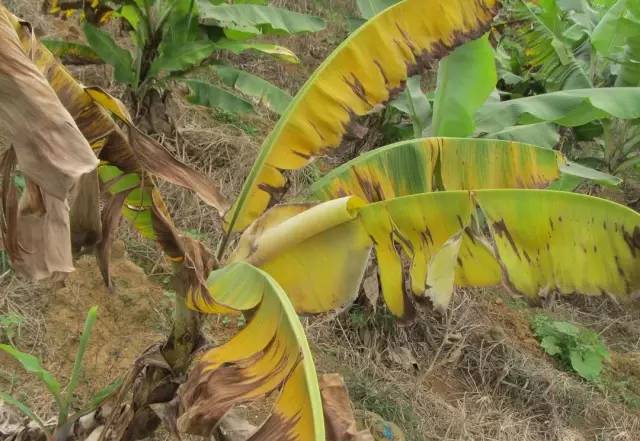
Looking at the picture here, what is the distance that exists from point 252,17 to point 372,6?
0.69 m

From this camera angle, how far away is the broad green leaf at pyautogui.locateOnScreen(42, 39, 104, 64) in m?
3.13

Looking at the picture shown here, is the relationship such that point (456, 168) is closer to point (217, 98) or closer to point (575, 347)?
point (217, 98)

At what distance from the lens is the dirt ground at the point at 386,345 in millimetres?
2254

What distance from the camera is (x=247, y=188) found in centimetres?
148

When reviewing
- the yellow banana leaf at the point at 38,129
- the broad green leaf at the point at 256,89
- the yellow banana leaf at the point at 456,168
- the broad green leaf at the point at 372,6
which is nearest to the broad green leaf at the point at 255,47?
the broad green leaf at the point at 256,89

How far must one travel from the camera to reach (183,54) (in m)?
3.01

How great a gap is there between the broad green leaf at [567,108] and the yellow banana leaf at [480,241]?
3.42ft

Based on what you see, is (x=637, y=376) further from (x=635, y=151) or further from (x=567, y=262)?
(x=567, y=262)

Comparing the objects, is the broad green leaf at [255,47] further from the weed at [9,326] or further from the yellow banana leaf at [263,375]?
the yellow banana leaf at [263,375]

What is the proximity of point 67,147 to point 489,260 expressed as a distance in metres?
0.85

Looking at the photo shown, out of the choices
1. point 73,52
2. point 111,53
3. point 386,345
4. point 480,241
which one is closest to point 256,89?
point 111,53

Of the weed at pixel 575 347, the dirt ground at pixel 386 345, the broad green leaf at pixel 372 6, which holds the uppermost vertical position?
the broad green leaf at pixel 372 6

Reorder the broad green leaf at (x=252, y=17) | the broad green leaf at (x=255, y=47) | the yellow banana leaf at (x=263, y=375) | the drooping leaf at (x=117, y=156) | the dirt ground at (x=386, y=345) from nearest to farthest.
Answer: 1. the yellow banana leaf at (x=263, y=375)
2. the drooping leaf at (x=117, y=156)
3. the dirt ground at (x=386, y=345)
4. the broad green leaf at (x=252, y=17)
5. the broad green leaf at (x=255, y=47)

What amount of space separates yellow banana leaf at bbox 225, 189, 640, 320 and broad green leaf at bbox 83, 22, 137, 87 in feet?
7.31
